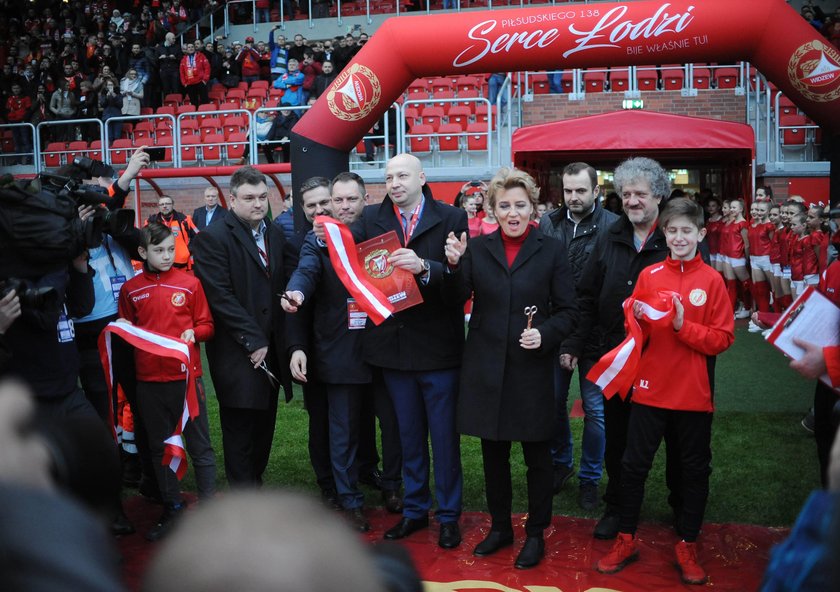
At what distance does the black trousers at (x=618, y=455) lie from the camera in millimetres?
4168

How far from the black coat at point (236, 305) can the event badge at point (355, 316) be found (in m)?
0.40

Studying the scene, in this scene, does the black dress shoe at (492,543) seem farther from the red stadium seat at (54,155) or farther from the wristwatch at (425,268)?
the red stadium seat at (54,155)

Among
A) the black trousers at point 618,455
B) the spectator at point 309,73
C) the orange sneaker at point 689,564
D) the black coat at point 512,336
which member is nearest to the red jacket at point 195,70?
the spectator at point 309,73

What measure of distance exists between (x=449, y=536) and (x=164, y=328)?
1766mm

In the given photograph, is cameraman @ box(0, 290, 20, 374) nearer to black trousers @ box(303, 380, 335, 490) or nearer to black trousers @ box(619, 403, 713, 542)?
black trousers @ box(303, 380, 335, 490)

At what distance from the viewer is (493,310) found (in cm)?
392

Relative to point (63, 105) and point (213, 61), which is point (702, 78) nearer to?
point (213, 61)

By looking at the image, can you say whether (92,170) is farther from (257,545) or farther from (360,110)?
(257,545)

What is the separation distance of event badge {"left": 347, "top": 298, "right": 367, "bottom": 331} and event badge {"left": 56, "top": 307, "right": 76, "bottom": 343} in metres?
1.35

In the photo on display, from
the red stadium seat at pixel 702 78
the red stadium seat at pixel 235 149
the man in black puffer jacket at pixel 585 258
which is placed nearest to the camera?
the man in black puffer jacket at pixel 585 258

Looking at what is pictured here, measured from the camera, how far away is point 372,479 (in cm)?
508

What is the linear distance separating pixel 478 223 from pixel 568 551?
637 cm

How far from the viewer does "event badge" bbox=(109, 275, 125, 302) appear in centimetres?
461

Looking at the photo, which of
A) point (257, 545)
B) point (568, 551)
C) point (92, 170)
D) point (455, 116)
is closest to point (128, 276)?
point (92, 170)
